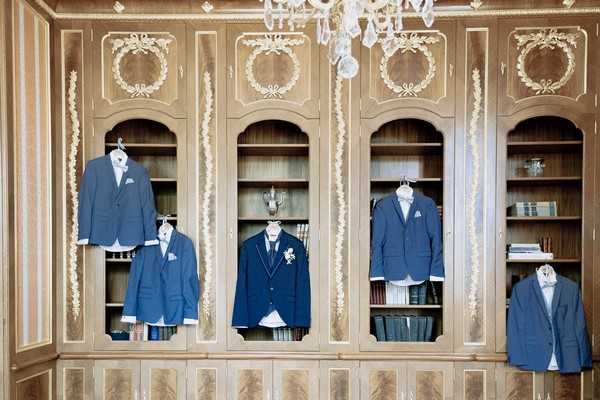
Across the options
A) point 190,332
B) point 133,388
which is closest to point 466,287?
point 190,332

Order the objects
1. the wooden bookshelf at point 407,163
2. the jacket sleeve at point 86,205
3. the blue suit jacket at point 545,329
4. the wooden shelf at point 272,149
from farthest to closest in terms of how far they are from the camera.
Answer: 1. the wooden bookshelf at point 407,163
2. the wooden shelf at point 272,149
3. the jacket sleeve at point 86,205
4. the blue suit jacket at point 545,329

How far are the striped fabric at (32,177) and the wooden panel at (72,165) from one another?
130mm

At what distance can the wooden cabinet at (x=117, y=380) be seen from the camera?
4.15m

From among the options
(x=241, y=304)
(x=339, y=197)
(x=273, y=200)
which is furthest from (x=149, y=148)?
(x=339, y=197)

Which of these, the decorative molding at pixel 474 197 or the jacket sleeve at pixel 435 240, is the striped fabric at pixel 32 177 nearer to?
the jacket sleeve at pixel 435 240

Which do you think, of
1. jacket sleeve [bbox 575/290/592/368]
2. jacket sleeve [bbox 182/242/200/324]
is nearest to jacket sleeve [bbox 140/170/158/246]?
jacket sleeve [bbox 182/242/200/324]

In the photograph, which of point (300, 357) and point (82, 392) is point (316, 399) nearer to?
point (300, 357)

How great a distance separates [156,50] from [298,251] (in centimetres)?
185

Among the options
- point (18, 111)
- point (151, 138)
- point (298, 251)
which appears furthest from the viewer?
point (151, 138)

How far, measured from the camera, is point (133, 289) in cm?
416

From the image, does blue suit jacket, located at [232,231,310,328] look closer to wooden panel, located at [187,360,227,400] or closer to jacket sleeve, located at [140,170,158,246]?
wooden panel, located at [187,360,227,400]

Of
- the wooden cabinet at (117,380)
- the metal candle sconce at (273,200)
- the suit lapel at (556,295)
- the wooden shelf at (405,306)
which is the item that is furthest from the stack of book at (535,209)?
the wooden cabinet at (117,380)

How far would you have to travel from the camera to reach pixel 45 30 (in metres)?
4.04

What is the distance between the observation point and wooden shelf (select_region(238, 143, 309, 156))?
429 centimetres
